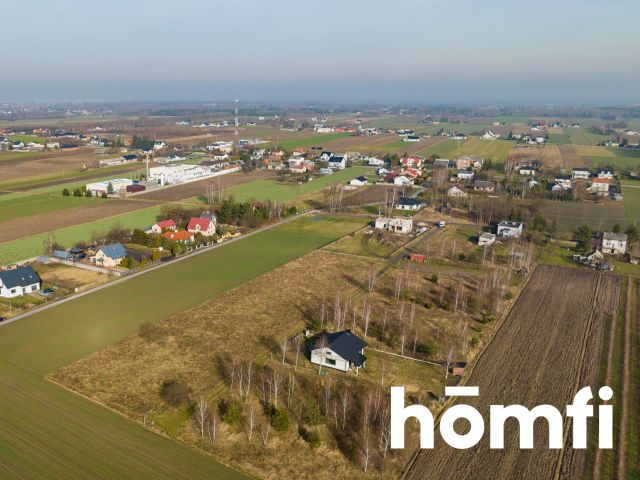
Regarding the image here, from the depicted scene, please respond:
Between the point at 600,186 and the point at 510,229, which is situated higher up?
the point at 600,186


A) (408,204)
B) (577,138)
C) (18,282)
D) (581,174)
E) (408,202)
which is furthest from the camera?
(577,138)

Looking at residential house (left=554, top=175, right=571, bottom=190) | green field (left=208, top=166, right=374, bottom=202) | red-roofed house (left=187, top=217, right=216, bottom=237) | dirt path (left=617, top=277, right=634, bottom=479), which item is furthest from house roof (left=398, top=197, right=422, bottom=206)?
dirt path (left=617, top=277, right=634, bottom=479)

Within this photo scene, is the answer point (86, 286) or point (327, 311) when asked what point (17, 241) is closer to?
point (86, 286)

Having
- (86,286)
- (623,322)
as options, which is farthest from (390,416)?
(86,286)

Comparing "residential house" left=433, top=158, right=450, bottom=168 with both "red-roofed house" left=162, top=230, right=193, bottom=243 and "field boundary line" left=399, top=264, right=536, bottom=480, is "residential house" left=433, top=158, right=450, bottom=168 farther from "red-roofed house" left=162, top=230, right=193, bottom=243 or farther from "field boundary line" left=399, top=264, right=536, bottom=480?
"red-roofed house" left=162, top=230, right=193, bottom=243

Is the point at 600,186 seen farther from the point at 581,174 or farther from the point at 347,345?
the point at 347,345

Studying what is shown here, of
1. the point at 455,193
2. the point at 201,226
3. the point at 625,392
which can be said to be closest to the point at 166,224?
the point at 201,226
